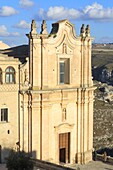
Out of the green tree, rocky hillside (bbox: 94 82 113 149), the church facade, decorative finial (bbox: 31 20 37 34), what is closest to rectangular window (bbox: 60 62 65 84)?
the church facade

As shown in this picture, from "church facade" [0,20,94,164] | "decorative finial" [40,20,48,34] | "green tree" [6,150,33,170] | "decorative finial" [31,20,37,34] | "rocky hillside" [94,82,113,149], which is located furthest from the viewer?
"rocky hillside" [94,82,113,149]

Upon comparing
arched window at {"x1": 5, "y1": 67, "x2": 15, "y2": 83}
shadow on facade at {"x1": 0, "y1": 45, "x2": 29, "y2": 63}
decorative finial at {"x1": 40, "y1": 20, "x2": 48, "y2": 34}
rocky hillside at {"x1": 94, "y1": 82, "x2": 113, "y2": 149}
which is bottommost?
rocky hillside at {"x1": 94, "y1": 82, "x2": 113, "y2": 149}

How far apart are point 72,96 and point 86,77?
75.7 inches

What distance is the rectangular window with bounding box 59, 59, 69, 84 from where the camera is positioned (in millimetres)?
27202

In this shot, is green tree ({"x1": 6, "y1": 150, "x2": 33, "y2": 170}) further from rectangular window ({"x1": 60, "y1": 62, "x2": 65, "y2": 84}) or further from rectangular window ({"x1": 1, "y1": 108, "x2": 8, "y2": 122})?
rectangular window ({"x1": 60, "y1": 62, "x2": 65, "y2": 84})

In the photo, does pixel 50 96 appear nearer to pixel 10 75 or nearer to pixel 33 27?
pixel 10 75

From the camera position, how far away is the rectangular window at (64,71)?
27202mm

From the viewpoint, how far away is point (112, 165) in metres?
28.5

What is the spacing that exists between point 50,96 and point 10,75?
3610 mm

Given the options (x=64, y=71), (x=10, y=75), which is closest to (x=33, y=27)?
(x=10, y=75)

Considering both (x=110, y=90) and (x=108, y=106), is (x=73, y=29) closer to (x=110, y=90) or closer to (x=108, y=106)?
(x=108, y=106)

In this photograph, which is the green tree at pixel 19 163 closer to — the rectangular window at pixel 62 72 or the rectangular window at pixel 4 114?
the rectangular window at pixel 4 114

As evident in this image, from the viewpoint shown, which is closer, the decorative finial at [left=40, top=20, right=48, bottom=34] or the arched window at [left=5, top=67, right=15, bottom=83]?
the arched window at [left=5, top=67, right=15, bottom=83]

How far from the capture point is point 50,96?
1038 inches
